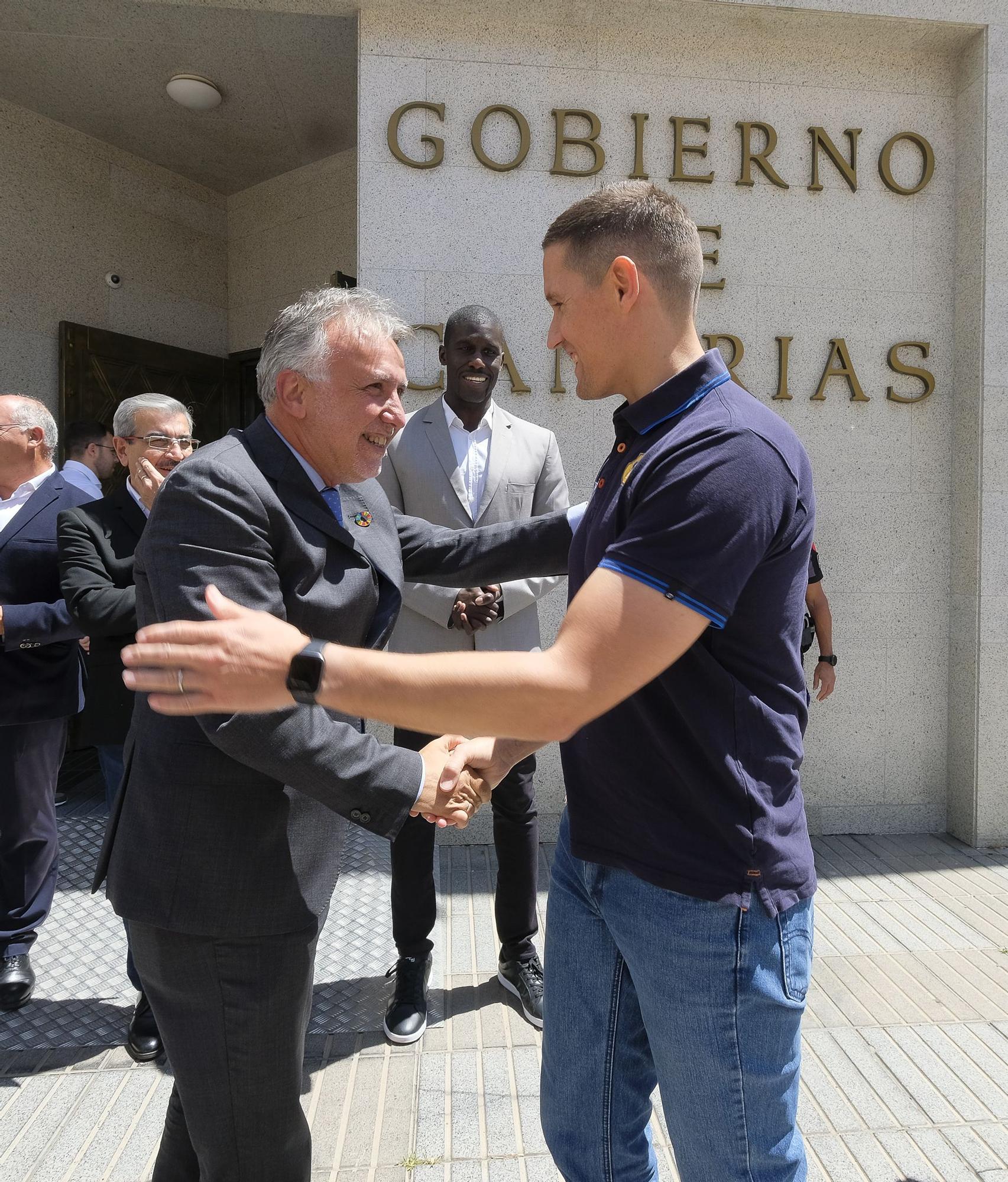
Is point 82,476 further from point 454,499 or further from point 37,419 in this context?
point 454,499

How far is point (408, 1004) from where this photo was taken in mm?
3080

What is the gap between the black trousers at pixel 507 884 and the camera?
315cm

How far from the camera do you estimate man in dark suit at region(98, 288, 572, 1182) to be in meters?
1.59

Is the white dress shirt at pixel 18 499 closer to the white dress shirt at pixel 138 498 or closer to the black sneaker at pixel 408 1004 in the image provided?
the white dress shirt at pixel 138 498

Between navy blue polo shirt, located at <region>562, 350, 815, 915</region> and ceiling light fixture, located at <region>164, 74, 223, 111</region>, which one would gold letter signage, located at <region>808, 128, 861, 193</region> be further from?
navy blue polo shirt, located at <region>562, 350, 815, 915</region>

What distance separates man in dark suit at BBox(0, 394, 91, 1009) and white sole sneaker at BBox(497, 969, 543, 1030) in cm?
169

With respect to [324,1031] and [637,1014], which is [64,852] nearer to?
[324,1031]

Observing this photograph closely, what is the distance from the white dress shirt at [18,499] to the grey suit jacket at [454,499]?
130cm

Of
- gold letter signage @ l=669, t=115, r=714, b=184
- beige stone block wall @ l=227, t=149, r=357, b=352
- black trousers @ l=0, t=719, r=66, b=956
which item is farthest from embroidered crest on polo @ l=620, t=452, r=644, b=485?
beige stone block wall @ l=227, t=149, r=357, b=352

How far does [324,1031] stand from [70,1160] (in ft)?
2.74

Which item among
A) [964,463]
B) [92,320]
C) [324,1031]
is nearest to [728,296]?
[964,463]

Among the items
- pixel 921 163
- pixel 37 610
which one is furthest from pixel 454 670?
pixel 921 163

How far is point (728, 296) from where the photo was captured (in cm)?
484

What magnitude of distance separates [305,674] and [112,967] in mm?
2881
